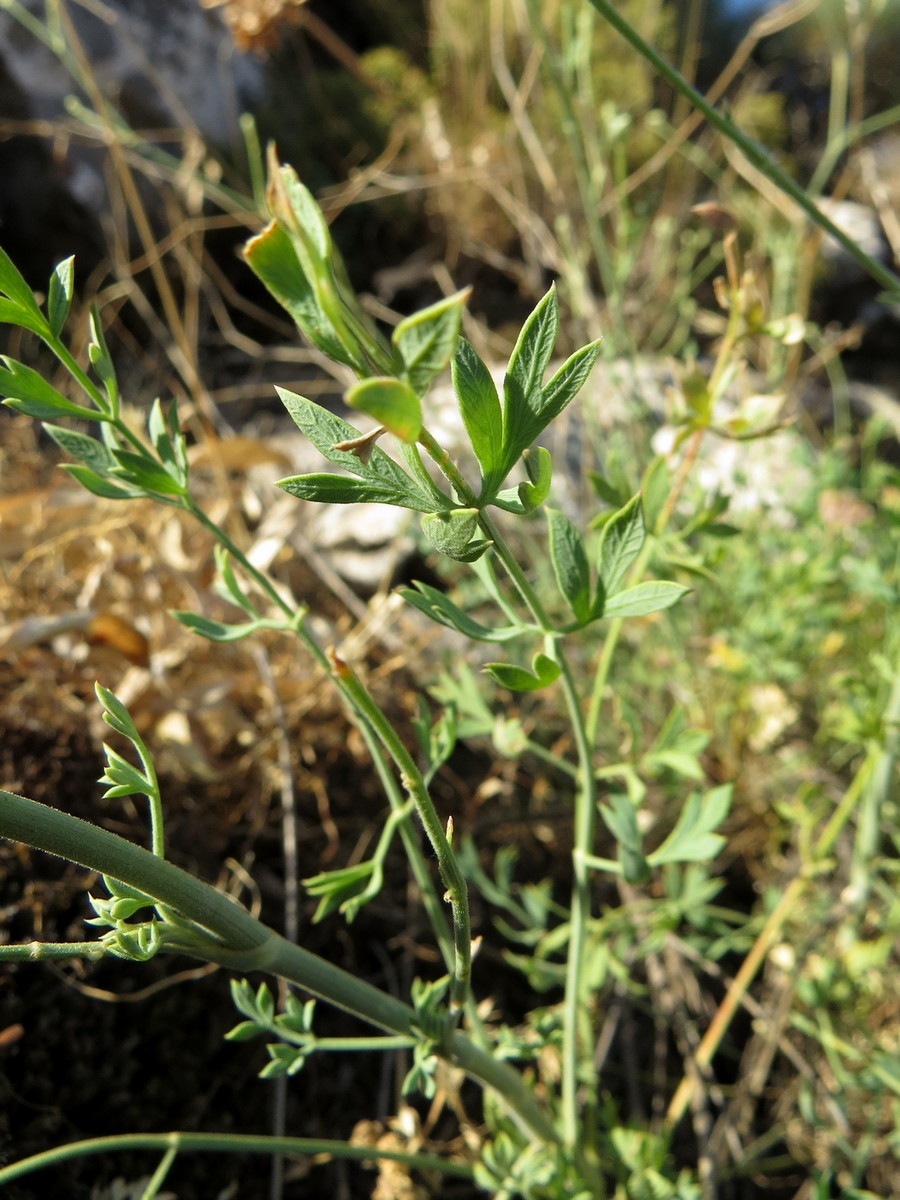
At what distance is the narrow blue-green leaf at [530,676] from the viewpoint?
1.13ft

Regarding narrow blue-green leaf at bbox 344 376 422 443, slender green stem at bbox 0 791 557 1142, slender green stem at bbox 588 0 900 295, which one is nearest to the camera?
narrow blue-green leaf at bbox 344 376 422 443

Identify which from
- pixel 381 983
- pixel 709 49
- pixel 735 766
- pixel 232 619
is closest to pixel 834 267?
pixel 709 49

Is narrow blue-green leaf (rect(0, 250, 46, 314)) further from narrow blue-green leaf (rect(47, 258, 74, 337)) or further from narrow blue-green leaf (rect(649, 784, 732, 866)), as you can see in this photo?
narrow blue-green leaf (rect(649, 784, 732, 866))

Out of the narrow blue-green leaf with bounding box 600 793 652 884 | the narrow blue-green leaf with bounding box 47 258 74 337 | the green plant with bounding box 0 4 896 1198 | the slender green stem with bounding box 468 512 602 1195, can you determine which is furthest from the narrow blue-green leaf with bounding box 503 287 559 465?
the narrow blue-green leaf with bounding box 600 793 652 884

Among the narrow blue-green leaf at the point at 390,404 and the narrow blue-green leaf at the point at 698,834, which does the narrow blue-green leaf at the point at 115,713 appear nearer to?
the narrow blue-green leaf at the point at 390,404

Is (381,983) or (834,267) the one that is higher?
(381,983)

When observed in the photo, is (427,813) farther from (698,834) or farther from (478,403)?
(698,834)

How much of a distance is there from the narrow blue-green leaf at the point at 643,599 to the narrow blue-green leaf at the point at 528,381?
10cm

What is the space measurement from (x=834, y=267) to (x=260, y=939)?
11.0 ft

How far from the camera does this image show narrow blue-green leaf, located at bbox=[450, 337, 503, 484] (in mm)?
271

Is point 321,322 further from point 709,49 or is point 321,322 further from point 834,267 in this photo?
point 709,49

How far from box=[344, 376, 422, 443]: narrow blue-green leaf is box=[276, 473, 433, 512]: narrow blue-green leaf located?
0.19 ft

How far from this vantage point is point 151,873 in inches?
13.7

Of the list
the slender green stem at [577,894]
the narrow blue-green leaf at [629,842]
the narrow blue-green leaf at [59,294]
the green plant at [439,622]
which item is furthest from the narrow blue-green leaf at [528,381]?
the narrow blue-green leaf at [629,842]
